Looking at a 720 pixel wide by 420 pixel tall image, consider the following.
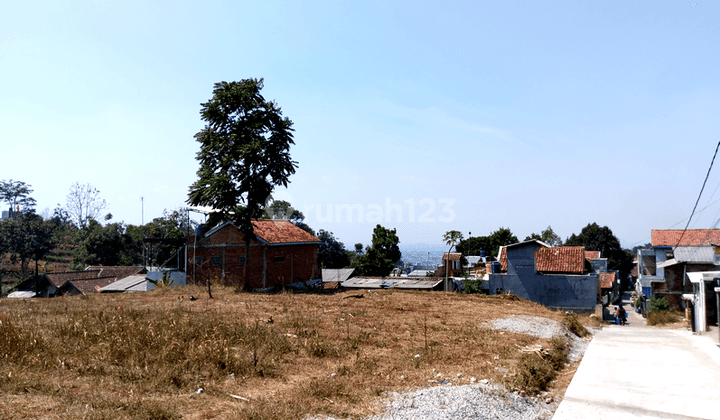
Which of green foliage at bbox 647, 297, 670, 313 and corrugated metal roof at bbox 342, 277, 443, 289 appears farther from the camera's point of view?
corrugated metal roof at bbox 342, 277, 443, 289

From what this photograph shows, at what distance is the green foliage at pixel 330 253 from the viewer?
231 ft

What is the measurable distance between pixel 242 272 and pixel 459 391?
71.7 feet

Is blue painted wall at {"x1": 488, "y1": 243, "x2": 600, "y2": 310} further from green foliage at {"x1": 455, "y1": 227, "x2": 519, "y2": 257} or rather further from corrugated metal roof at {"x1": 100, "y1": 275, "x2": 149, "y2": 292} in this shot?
green foliage at {"x1": 455, "y1": 227, "x2": 519, "y2": 257}

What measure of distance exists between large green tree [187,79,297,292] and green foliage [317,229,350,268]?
43.7 meters

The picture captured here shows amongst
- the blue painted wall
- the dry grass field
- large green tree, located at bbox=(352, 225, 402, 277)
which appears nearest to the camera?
the dry grass field

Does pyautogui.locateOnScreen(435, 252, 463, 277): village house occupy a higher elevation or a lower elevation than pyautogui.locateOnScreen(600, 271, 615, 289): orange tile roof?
higher

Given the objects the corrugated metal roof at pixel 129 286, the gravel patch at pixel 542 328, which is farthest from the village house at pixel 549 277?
the corrugated metal roof at pixel 129 286

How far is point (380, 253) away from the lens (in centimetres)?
5572

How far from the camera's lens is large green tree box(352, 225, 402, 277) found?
55312mm

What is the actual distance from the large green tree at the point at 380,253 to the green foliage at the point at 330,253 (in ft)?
43.0

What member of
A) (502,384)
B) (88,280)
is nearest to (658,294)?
(502,384)

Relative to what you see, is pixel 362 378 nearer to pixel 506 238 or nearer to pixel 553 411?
pixel 553 411

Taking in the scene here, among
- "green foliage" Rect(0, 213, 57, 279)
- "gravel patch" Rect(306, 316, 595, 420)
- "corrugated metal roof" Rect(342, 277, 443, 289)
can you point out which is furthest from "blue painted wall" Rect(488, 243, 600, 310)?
"green foliage" Rect(0, 213, 57, 279)

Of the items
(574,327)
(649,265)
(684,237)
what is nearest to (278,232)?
Result: (574,327)
